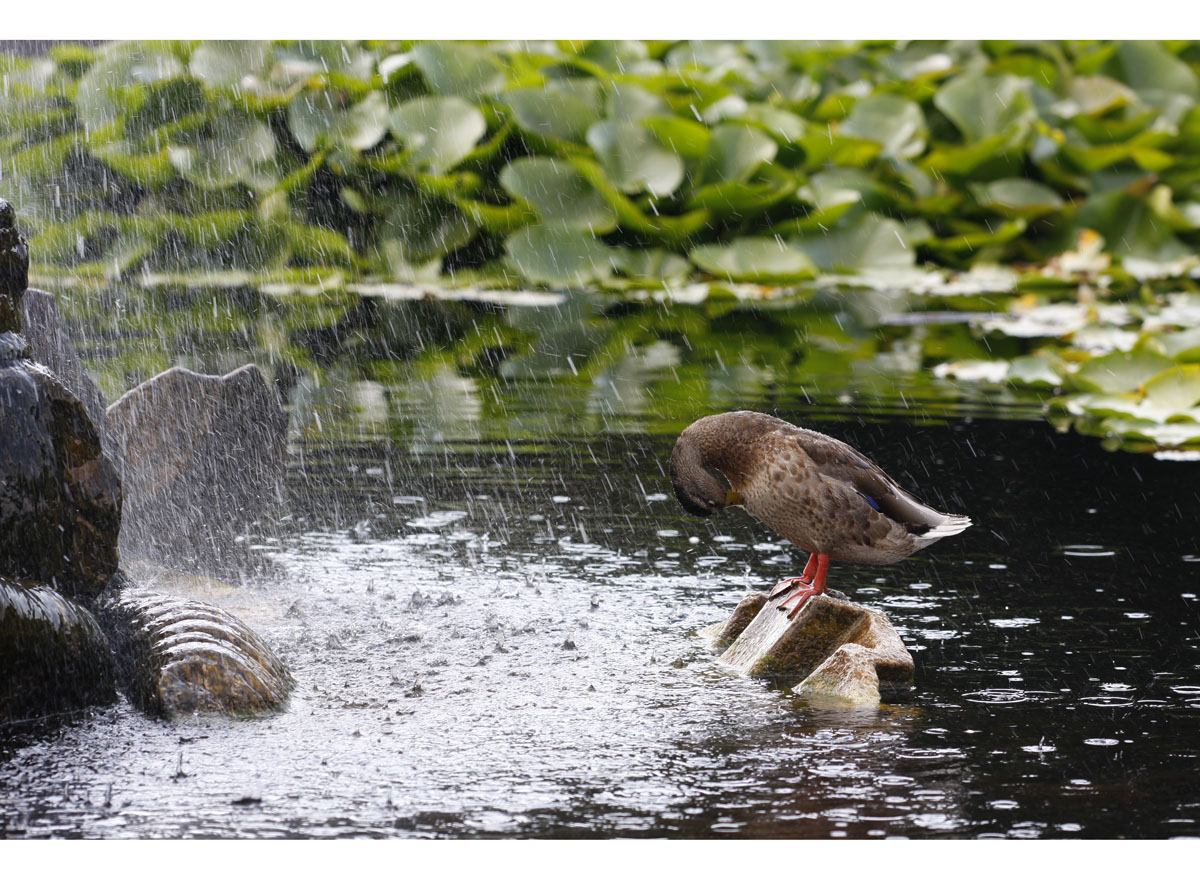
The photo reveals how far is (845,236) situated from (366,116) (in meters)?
Answer: 4.87

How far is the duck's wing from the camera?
13.8 feet

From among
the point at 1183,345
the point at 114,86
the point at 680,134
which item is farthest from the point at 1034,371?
the point at 114,86

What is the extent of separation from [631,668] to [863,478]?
913 millimetres

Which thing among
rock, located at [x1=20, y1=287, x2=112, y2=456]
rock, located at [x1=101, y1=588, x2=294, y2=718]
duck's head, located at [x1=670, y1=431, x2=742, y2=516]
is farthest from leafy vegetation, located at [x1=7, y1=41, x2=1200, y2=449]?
rock, located at [x1=101, y1=588, x2=294, y2=718]

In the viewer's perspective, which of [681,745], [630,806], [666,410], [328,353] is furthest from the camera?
[328,353]

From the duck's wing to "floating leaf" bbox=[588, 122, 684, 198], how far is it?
8.78 metres

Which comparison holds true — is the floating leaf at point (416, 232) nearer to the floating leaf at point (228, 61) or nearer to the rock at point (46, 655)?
the floating leaf at point (228, 61)

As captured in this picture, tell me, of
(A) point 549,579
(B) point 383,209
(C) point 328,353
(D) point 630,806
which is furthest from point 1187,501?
(B) point 383,209

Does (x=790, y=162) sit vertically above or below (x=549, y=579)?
above

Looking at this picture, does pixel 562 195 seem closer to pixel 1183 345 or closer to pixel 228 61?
pixel 228 61

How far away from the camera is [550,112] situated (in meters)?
13.4

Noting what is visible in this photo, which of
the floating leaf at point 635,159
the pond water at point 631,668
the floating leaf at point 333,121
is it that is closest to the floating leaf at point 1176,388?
Answer: the pond water at point 631,668

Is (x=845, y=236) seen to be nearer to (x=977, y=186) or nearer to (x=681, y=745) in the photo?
(x=977, y=186)

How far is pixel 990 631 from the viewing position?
4.68 metres
